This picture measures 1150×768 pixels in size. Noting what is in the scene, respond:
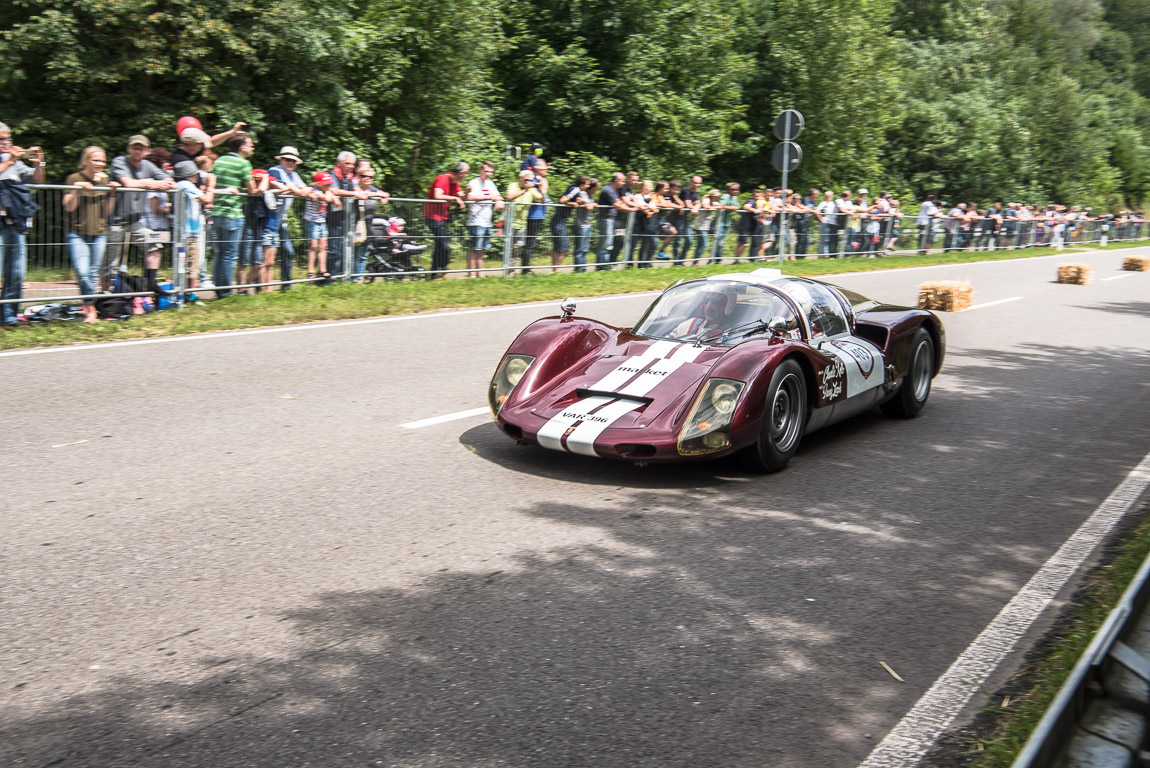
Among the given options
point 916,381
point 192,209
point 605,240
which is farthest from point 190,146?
point 916,381

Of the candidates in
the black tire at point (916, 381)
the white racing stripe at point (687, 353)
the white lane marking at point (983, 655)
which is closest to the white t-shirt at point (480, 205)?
the black tire at point (916, 381)

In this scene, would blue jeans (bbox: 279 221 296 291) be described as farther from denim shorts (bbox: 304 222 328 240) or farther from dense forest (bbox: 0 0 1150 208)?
dense forest (bbox: 0 0 1150 208)

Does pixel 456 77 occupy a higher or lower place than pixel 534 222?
higher

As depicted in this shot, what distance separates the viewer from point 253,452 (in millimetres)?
6488

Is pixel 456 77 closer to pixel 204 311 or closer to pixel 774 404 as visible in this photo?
pixel 204 311

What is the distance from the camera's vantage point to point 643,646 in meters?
4.04

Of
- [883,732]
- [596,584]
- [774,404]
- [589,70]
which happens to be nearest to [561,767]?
[883,732]

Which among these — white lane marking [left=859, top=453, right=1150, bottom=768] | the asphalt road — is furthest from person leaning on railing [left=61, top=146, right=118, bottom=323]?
white lane marking [left=859, top=453, right=1150, bottom=768]

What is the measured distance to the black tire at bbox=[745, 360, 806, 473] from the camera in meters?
6.43

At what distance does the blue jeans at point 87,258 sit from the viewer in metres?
10.8

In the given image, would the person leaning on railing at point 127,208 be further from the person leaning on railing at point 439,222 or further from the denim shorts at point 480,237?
the denim shorts at point 480,237

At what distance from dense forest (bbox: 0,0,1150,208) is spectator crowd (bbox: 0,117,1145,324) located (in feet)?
8.85

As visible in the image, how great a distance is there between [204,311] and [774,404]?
7.26m

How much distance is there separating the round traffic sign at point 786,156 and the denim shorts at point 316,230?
914 cm
